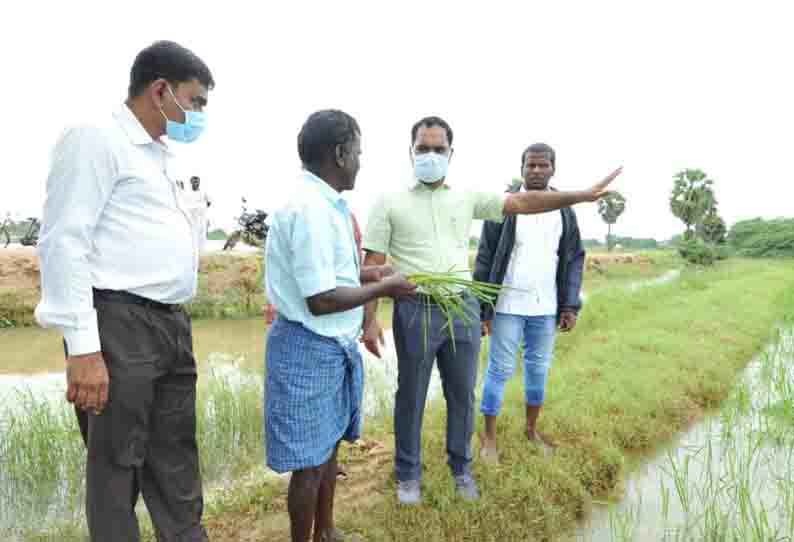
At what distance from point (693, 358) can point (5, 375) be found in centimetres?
817

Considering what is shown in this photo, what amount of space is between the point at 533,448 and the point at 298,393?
2.00 metres

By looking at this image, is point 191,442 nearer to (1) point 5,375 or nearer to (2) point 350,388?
(2) point 350,388

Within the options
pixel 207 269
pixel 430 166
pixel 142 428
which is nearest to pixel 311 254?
pixel 142 428

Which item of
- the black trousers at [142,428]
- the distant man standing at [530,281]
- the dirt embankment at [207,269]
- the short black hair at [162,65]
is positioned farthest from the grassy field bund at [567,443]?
the dirt embankment at [207,269]

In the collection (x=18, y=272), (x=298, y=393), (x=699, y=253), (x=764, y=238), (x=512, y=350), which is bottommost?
(x=18, y=272)

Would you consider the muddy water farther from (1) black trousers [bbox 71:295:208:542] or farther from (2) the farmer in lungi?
(1) black trousers [bbox 71:295:208:542]

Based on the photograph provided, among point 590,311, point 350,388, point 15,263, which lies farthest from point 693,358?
point 15,263

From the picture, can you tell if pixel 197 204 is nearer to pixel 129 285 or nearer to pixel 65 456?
pixel 129 285

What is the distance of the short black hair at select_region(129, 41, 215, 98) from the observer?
1.67m

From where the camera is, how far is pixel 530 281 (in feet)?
9.93

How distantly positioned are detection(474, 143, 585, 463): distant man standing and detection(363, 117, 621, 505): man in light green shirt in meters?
0.50

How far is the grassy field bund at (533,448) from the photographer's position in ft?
8.15

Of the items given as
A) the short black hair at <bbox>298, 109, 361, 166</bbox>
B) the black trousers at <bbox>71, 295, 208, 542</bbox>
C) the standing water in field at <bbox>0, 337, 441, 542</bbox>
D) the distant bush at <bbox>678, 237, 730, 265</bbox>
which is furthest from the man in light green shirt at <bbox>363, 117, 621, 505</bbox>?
the distant bush at <bbox>678, 237, 730, 265</bbox>

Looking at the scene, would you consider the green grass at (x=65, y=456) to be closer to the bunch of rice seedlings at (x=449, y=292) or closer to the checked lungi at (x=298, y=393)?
the checked lungi at (x=298, y=393)
